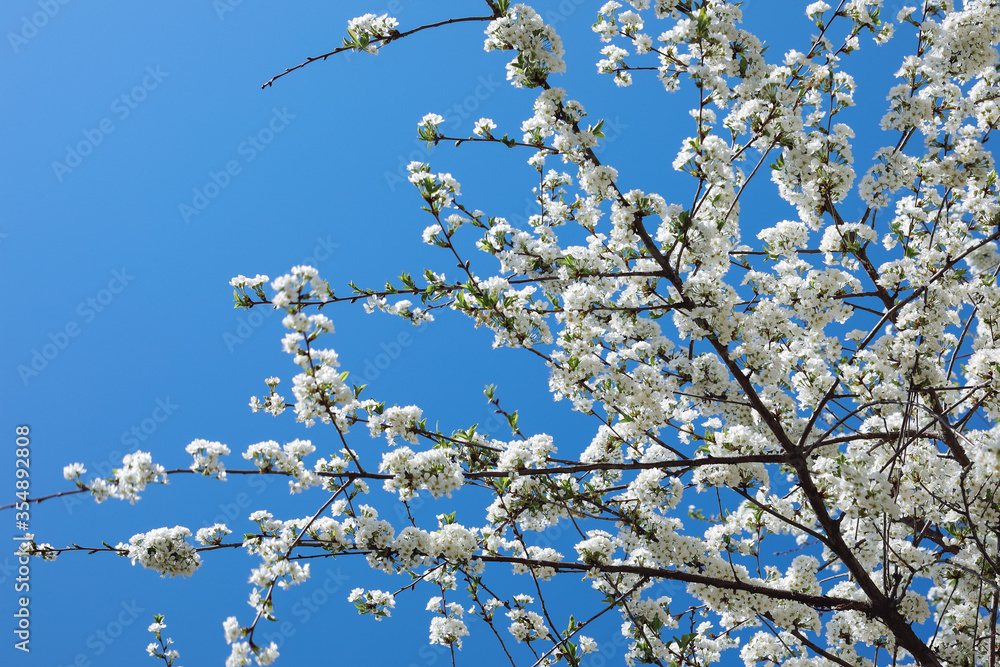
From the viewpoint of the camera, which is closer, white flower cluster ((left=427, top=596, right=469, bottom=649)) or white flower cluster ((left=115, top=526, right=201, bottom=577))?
white flower cluster ((left=115, top=526, right=201, bottom=577))

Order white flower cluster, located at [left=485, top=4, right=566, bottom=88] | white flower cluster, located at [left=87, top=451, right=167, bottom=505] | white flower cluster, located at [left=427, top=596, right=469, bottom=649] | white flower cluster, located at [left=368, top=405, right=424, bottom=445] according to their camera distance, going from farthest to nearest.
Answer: white flower cluster, located at [left=427, top=596, right=469, bottom=649]
white flower cluster, located at [left=368, top=405, right=424, bottom=445]
white flower cluster, located at [left=485, top=4, right=566, bottom=88]
white flower cluster, located at [left=87, top=451, right=167, bottom=505]

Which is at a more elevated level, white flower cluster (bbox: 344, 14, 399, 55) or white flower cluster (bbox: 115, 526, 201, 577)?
white flower cluster (bbox: 344, 14, 399, 55)

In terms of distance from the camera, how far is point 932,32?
13.9 feet

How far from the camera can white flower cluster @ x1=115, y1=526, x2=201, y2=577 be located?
329 centimetres

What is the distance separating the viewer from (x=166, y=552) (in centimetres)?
329

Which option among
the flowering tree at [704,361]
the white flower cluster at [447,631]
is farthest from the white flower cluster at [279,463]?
the white flower cluster at [447,631]

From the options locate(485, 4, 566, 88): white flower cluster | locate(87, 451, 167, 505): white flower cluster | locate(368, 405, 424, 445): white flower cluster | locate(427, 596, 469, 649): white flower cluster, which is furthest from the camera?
locate(427, 596, 469, 649): white flower cluster

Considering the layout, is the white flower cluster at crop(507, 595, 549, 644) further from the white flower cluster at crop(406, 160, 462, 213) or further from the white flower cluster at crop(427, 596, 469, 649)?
the white flower cluster at crop(406, 160, 462, 213)

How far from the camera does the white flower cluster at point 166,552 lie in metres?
3.29

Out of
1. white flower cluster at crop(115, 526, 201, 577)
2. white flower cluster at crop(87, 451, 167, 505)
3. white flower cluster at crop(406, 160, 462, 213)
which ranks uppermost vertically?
white flower cluster at crop(406, 160, 462, 213)

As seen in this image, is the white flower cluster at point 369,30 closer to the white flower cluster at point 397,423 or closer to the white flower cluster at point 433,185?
the white flower cluster at point 433,185

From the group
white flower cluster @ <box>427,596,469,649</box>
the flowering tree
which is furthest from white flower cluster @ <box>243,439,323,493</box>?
white flower cluster @ <box>427,596,469,649</box>

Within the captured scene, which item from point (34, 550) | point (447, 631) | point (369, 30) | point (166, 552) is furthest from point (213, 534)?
point (369, 30)

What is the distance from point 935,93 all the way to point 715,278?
2.06 metres
